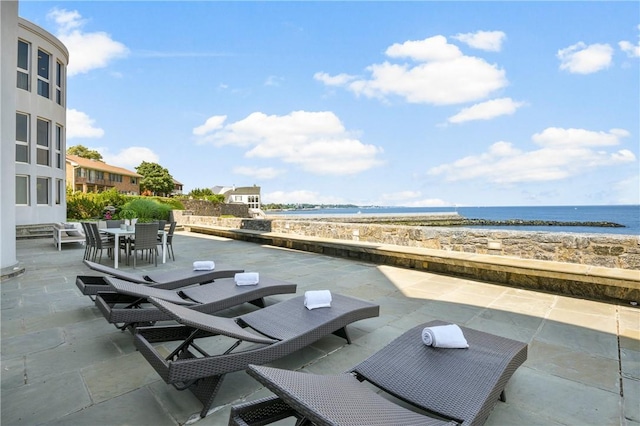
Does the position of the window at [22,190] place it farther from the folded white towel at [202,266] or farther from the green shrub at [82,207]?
the folded white towel at [202,266]

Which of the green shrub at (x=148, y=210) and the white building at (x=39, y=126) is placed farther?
the green shrub at (x=148, y=210)

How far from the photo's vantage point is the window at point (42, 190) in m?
11.1

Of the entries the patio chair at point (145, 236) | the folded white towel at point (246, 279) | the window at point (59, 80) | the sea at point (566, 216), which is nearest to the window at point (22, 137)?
the window at point (59, 80)

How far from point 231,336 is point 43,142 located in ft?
45.0

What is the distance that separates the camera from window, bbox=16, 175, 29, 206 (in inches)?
410

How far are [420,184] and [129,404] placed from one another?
49.3m

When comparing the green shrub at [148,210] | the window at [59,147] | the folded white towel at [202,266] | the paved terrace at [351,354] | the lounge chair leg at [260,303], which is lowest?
the paved terrace at [351,354]

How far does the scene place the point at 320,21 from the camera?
1141 centimetres

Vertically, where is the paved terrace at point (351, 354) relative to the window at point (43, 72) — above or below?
below

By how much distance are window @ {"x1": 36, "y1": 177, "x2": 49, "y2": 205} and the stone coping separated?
35.4 ft

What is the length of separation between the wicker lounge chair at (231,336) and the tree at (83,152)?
1983 inches

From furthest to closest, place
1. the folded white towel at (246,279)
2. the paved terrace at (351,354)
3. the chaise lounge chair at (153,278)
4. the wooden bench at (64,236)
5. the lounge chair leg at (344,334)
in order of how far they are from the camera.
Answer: the wooden bench at (64,236) → the folded white towel at (246,279) → the chaise lounge chair at (153,278) → the lounge chair leg at (344,334) → the paved terrace at (351,354)

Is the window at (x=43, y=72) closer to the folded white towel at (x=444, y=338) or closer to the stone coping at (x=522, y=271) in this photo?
the stone coping at (x=522, y=271)

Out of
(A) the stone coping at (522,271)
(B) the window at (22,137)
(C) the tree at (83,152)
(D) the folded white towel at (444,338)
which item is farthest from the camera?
(C) the tree at (83,152)
